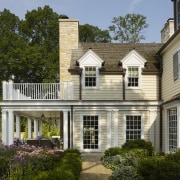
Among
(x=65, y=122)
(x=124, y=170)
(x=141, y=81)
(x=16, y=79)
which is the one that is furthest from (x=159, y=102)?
(x=16, y=79)

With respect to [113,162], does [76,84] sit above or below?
above

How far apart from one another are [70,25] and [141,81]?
650 cm

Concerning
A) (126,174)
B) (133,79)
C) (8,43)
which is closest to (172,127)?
(133,79)

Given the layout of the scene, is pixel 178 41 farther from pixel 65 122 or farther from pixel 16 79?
pixel 16 79

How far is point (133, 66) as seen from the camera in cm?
2222

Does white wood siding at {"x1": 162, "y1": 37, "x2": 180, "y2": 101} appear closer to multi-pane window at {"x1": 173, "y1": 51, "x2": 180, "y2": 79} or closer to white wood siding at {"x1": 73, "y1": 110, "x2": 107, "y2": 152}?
multi-pane window at {"x1": 173, "y1": 51, "x2": 180, "y2": 79}

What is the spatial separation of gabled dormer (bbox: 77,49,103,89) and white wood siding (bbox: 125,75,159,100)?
80.2 inches

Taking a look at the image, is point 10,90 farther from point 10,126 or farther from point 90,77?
point 90,77

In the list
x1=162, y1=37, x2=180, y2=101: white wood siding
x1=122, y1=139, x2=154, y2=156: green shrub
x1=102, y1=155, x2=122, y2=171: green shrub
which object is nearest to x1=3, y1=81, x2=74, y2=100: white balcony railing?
x1=122, y1=139, x2=154, y2=156: green shrub

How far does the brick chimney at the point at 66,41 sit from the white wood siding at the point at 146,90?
4997 millimetres

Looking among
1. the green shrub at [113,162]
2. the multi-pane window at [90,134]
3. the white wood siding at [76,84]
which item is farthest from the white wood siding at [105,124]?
the green shrub at [113,162]

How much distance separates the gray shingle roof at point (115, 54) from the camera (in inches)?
879

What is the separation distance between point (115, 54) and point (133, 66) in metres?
1.95

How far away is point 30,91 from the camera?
876 inches
